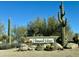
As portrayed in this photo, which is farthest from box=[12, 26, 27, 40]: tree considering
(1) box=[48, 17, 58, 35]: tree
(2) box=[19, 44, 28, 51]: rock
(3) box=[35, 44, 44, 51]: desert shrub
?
(1) box=[48, 17, 58, 35]: tree

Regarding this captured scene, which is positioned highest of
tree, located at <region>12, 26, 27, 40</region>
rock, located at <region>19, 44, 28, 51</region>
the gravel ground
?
tree, located at <region>12, 26, 27, 40</region>

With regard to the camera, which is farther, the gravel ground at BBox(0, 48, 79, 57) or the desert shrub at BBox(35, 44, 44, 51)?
the desert shrub at BBox(35, 44, 44, 51)

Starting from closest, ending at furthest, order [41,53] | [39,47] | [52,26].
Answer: [41,53]
[39,47]
[52,26]

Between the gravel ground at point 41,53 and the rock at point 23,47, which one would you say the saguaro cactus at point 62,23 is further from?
the rock at point 23,47

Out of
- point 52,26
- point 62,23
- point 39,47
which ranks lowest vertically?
point 39,47

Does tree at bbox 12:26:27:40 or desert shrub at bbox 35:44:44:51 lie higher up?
tree at bbox 12:26:27:40

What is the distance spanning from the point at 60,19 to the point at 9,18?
2913mm

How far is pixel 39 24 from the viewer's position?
700 inches

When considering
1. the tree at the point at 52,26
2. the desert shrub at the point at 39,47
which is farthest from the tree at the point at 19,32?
the tree at the point at 52,26

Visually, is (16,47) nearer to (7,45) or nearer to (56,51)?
(7,45)

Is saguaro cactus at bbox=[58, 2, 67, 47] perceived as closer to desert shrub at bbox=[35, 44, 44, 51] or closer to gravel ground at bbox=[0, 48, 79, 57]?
gravel ground at bbox=[0, 48, 79, 57]

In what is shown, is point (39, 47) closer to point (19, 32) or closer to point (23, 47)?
point (23, 47)

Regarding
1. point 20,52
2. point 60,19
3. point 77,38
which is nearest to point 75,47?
point 77,38

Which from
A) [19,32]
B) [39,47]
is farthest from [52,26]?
[19,32]
